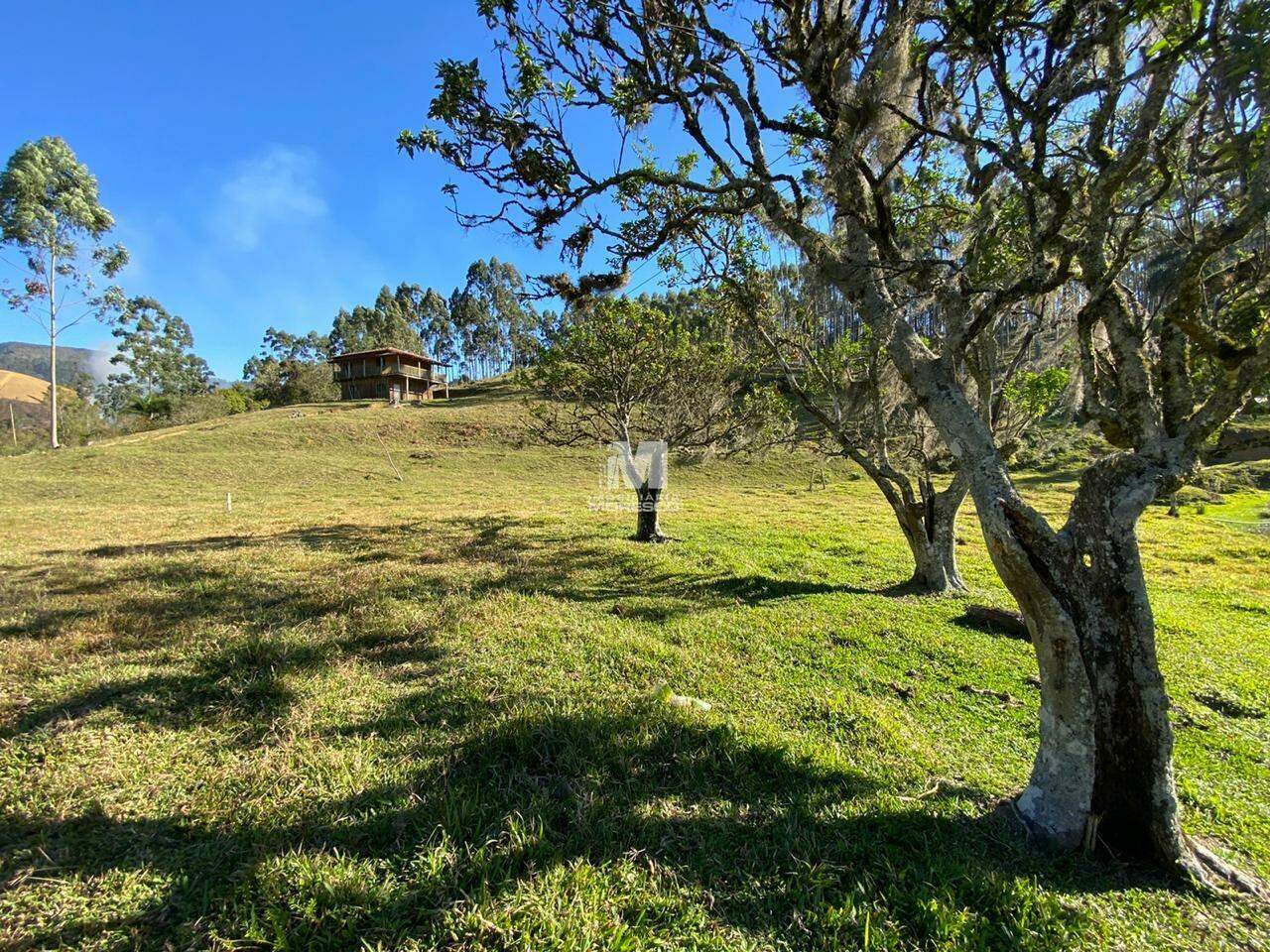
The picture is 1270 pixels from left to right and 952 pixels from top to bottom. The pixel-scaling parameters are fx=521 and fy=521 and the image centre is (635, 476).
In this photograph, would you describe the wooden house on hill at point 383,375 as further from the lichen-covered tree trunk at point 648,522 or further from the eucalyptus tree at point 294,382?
the lichen-covered tree trunk at point 648,522

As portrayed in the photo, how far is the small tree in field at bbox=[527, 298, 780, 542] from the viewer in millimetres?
12562

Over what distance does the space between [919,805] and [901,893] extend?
2.81ft

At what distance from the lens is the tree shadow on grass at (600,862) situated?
2.34 meters

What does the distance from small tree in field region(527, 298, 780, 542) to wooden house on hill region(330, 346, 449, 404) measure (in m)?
45.0

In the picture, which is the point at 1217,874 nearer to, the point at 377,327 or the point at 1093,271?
the point at 1093,271

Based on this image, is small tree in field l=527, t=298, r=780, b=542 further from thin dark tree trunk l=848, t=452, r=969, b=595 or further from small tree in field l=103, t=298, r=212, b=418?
small tree in field l=103, t=298, r=212, b=418

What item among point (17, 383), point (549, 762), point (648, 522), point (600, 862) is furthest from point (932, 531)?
point (17, 383)

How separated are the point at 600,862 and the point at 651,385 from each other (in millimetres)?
Result: 11720

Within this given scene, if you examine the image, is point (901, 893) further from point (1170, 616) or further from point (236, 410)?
point (236, 410)

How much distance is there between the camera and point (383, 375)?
54.4 m

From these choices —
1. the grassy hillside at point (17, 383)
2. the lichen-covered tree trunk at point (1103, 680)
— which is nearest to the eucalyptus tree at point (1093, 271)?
the lichen-covered tree trunk at point (1103, 680)

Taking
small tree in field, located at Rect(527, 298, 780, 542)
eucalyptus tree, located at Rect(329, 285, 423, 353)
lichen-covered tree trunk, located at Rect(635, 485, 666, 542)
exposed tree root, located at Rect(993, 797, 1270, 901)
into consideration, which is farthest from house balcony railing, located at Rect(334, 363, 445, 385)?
exposed tree root, located at Rect(993, 797, 1270, 901)

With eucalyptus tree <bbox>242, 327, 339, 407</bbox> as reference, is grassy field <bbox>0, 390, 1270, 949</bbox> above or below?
below

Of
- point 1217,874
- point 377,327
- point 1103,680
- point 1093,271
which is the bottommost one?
point 1217,874
